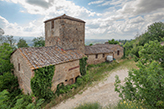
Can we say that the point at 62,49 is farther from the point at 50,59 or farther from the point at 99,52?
the point at 99,52

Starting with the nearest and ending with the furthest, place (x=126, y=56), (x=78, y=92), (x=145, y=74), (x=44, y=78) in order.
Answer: (x=145, y=74)
(x=44, y=78)
(x=78, y=92)
(x=126, y=56)

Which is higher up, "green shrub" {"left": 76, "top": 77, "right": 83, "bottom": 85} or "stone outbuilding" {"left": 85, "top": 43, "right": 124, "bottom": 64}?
"stone outbuilding" {"left": 85, "top": 43, "right": 124, "bottom": 64}

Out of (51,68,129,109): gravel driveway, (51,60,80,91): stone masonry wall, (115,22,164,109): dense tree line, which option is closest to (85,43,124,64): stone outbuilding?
(51,60,80,91): stone masonry wall

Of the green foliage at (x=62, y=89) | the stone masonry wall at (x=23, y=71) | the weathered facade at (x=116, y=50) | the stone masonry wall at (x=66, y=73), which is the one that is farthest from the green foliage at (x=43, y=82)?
the weathered facade at (x=116, y=50)

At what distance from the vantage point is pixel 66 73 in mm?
9305

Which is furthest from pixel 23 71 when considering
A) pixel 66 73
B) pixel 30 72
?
pixel 66 73

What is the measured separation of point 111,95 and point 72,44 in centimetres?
805

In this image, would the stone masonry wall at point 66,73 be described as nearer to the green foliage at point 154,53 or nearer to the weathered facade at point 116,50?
the green foliage at point 154,53

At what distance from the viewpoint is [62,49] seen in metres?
10.9

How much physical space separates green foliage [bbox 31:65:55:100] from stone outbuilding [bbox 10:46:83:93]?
37 cm

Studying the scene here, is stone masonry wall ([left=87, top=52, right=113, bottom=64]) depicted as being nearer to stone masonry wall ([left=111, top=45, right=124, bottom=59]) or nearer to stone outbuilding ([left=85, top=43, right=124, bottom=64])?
stone outbuilding ([left=85, top=43, right=124, bottom=64])

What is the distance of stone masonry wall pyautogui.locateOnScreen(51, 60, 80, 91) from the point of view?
8.38m

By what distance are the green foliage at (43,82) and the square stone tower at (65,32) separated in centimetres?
444

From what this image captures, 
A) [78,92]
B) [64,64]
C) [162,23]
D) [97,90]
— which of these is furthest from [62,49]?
[162,23]
